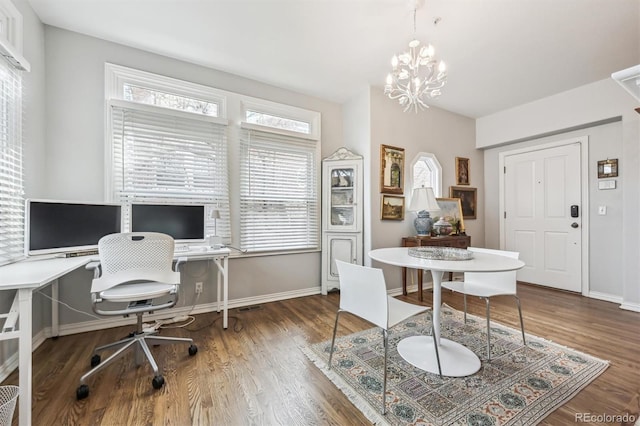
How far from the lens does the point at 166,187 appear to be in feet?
8.68

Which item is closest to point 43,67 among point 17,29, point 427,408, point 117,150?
point 17,29

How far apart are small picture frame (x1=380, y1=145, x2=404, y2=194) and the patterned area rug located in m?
1.89

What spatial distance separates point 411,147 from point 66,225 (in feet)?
12.7

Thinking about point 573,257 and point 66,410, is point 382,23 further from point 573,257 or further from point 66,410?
point 573,257

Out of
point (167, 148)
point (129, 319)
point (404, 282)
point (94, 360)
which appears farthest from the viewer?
point (404, 282)

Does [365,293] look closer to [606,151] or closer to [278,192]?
[278,192]

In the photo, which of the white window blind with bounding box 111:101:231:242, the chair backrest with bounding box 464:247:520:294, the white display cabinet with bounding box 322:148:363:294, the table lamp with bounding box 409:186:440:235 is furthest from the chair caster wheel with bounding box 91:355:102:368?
the table lamp with bounding box 409:186:440:235

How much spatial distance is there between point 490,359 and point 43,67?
4331 mm

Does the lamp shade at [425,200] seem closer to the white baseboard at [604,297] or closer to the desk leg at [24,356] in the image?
the white baseboard at [604,297]

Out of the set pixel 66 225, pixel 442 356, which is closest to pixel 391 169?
pixel 442 356

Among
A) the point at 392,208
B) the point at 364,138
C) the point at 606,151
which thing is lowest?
the point at 392,208

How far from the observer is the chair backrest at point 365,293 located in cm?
146

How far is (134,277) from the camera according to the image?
5.48 ft

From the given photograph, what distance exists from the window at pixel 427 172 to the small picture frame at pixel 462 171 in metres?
0.43
